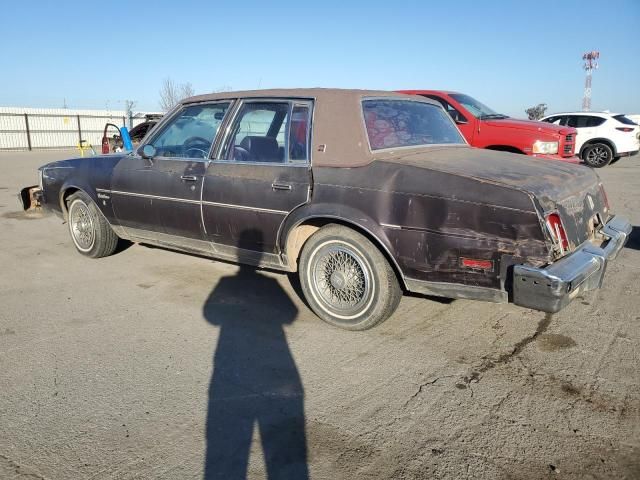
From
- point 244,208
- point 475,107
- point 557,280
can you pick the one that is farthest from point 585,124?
point 557,280

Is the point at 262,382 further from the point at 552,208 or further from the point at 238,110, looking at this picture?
the point at 238,110

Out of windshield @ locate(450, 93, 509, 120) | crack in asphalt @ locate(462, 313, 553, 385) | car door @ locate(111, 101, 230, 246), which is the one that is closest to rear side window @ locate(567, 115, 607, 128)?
windshield @ locate(450, 93, 509, 120)

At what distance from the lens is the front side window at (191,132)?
4457 millimetres

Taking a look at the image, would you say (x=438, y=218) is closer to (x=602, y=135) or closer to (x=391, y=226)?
(x=391, y=226)

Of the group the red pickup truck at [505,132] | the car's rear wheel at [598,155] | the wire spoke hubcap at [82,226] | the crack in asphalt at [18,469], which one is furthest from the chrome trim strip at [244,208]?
the car's rear wheel at [598,155]

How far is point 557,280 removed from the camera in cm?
280

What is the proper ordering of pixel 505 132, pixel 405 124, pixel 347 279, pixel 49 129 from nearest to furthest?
pixel 347 279 < pixel 405 124 < pixel 505 132 < pixel 49 129

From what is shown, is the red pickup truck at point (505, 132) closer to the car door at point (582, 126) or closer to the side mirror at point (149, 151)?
the side mirror at point (149, 151)

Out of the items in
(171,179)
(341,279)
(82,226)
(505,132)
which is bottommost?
(341,279)

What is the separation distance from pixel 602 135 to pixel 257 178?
46.9ft

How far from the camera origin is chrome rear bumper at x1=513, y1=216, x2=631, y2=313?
282cm

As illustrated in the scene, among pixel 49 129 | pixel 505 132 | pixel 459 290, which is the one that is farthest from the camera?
pixel 49 129

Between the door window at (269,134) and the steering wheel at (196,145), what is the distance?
10.0 inches

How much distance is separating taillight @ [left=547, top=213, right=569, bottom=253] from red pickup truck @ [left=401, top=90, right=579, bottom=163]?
573cm
